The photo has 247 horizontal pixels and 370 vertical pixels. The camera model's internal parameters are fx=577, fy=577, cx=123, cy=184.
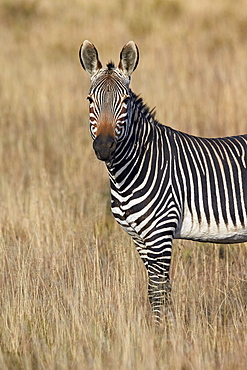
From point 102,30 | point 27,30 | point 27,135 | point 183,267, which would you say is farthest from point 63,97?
point 183,267

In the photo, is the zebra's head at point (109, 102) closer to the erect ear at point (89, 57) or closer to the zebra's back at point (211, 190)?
the erect ear at point (89, 57)

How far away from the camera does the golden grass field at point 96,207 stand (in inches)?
154

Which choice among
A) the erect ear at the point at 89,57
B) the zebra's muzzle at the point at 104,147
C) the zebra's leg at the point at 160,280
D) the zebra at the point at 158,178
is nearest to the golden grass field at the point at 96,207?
the zebra's leg at the point at 160,280

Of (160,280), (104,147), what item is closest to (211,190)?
(160,280)

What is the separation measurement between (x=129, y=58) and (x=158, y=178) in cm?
93

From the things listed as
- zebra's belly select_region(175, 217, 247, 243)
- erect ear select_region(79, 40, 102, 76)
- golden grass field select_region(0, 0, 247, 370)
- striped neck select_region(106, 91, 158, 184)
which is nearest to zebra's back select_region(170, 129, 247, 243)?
zebra's belly select_region(175, 217, 247, 243)

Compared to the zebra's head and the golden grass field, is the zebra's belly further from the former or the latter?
the zebra's head

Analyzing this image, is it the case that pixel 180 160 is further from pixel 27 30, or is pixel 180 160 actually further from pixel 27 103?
pixel 27 30

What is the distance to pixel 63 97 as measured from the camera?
11781 mm

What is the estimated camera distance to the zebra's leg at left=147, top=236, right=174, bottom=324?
4.22 meters

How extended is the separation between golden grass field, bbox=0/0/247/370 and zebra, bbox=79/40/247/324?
485 millimetres

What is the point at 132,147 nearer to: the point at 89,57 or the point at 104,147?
the point at 104,147

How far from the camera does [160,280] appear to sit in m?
4.30

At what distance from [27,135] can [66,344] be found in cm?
650
